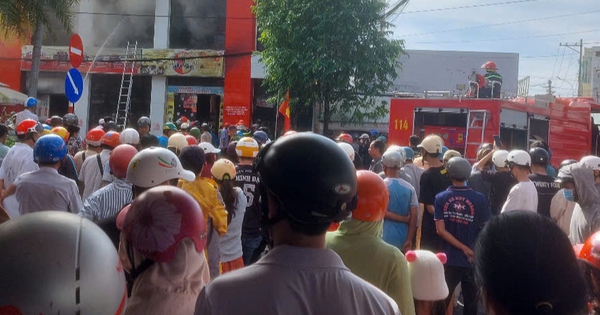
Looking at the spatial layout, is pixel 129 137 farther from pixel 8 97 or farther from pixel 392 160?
pixel 8 97

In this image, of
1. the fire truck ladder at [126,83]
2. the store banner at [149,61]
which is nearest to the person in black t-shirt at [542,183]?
the store banner at [149,61]

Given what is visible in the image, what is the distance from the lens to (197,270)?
3.01 m

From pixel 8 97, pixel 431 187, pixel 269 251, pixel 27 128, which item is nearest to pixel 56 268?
pixel 269 251

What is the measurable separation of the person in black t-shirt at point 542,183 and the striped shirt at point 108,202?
16.5 feet

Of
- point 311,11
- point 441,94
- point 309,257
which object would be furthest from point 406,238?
point 311,11

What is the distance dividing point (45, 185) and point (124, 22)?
26.0 metres

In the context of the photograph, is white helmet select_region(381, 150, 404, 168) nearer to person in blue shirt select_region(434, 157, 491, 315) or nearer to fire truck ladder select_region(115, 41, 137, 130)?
person in blue shirt select_region(434, 157, 491, 315)

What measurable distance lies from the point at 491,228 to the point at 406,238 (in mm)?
5148

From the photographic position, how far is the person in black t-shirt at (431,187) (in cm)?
719

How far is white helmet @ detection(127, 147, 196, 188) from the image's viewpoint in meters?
4.08

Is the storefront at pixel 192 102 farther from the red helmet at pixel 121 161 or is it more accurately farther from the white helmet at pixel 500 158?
the red helmet at pixel 121 161

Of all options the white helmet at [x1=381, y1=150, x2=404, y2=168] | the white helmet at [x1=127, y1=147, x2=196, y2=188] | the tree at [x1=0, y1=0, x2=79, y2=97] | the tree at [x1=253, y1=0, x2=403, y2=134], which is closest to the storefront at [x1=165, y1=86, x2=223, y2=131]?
the tree at [x1=253, y1=0, x2=403, y2=134]

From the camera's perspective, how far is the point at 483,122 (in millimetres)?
15531

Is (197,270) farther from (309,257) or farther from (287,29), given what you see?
(287,29)
